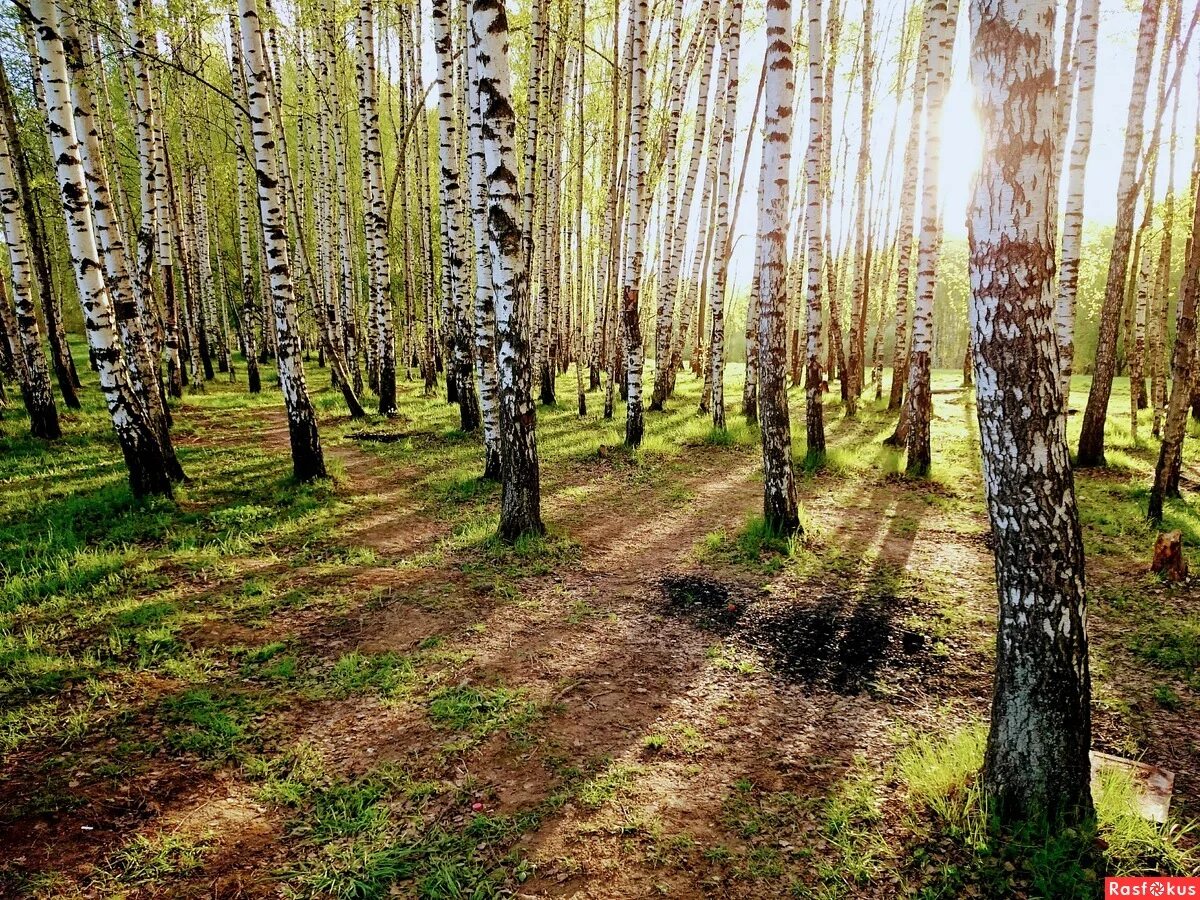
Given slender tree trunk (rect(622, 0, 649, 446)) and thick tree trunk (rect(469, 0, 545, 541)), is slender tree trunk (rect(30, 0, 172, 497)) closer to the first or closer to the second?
thick tree trunk (rect(469, 0, 545, 541))

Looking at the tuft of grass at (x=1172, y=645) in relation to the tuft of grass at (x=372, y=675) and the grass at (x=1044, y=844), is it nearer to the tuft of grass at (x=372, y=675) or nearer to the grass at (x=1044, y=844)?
the grass at (x=1044, y=844)

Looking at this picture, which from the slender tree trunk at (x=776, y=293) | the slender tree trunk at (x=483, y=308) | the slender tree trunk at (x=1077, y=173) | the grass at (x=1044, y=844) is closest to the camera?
the grass at (x=1044, y=844)

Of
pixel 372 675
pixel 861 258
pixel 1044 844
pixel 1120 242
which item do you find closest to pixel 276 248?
pixel 372 675

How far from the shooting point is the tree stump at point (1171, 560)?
19.3ft

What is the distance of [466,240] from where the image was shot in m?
12.0

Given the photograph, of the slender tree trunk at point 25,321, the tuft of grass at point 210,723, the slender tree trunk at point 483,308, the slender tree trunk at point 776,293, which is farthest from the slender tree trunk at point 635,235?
the slender tree trunk at point 25,321

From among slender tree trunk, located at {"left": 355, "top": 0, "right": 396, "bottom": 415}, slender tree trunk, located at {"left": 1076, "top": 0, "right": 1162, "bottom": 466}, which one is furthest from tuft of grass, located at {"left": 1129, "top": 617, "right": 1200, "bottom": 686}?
slender tree trunk, located at {"left": 355, "top": 0, "right": 396, "bottom": 415}

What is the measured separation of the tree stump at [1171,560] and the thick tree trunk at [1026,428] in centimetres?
441

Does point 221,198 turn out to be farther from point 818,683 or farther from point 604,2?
point 818,683

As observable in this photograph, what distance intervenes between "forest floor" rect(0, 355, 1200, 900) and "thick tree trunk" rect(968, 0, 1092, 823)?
15.8 inches

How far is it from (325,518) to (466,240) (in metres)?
6.74

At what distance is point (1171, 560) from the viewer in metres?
5.93

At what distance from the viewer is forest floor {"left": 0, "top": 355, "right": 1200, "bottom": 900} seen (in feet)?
9.64

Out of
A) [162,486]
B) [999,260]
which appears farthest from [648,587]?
[162,486]
